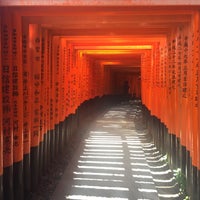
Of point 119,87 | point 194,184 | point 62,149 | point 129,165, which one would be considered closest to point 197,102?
point 194,184

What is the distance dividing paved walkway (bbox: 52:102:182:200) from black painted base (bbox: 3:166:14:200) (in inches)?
45.2

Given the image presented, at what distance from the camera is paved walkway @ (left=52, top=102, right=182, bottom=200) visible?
257 inches

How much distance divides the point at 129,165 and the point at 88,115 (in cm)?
1000

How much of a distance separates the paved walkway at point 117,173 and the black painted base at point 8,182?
45.2 inches

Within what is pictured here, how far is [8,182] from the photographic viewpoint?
5.39 metres

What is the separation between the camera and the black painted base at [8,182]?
5.33m

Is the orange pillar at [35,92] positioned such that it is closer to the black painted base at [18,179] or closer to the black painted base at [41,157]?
the black painted base at [41,157]

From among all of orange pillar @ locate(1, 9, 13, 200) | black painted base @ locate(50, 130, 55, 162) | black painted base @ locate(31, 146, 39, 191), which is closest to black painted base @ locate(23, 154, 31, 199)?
black painted base @ locate(31, 146, 39, 191)

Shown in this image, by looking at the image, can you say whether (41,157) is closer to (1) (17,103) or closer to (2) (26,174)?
(2) (26,174)

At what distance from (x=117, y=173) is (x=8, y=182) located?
307 centimetres

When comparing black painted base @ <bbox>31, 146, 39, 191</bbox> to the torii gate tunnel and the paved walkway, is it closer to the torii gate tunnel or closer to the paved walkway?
the torii gate tunnel

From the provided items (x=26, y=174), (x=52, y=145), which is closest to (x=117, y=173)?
(x=52, y=145)

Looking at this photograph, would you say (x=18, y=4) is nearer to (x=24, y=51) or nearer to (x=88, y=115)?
(x=24, y=51)

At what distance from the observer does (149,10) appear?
5516mm
